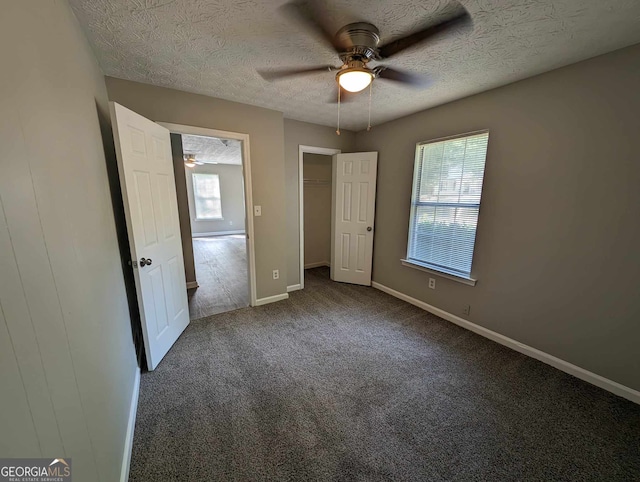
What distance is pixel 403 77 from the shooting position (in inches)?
76.7

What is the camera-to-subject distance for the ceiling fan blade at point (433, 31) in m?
1.13

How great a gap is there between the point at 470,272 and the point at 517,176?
1002 millimetres

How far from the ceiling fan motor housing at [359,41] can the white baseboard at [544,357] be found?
264 centimetres

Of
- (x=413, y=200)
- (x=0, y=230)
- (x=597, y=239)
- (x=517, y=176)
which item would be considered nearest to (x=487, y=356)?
(x=597, y=239)

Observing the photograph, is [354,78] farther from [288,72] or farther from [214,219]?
[214,219]

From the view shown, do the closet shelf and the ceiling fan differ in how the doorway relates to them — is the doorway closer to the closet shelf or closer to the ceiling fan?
the closet shelf

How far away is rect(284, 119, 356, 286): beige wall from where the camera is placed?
330cm

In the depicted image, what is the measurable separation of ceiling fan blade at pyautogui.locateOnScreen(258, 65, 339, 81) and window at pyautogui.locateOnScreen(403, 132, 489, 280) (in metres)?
1.58

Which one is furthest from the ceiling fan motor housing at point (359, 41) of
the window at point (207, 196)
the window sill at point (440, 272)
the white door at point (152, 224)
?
the window at point (207, 196)

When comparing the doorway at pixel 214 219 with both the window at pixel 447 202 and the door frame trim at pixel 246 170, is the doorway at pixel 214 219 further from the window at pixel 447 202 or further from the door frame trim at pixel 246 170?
the window at pixel 447 202

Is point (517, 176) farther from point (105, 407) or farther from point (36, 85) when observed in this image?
point (105, 407)

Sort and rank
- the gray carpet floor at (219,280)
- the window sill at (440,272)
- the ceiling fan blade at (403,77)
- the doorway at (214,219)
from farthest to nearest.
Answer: the gray carpet floor at (219,280) < the doorway at (214,219) < the window sill at (440,272) < the ceiling fan blade at (403,77)

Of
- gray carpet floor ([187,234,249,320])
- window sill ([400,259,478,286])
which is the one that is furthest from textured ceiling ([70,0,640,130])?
gray carpet floor ([187,234,249,320])

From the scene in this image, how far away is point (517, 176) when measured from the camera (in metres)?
2.12
